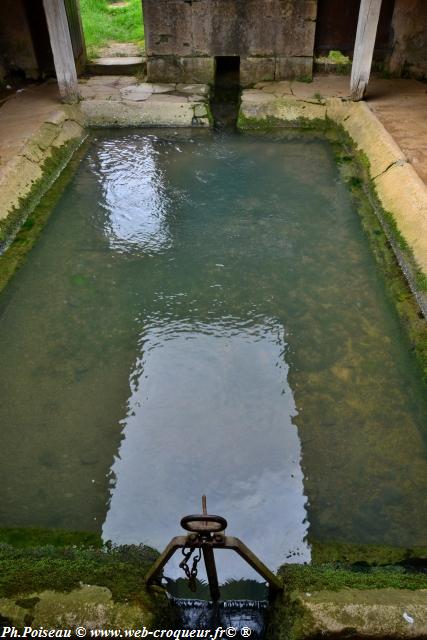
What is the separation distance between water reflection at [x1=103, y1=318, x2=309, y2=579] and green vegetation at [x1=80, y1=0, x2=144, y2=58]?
8.72 metres

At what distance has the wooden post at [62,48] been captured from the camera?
705cm

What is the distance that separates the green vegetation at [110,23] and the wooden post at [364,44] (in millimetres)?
5466

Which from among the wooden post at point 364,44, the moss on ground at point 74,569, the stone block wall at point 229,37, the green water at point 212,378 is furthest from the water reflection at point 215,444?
the stone block wall at point 229,37

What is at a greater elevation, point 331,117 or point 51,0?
point 51,0

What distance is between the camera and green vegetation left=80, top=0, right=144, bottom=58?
1111 centimetres

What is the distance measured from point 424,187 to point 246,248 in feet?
6.37

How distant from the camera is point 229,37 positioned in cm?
866

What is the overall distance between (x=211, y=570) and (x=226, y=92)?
8926 mm

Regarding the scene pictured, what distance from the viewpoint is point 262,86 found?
892 cm

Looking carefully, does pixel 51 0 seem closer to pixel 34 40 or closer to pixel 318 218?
pixel 34 40

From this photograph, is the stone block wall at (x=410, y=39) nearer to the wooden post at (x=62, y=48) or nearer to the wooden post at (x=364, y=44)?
the wooden post at (x=364, y=44)

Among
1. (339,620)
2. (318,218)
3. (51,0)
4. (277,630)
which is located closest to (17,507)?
(277,630)

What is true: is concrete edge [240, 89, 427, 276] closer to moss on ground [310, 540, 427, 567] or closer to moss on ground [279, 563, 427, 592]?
moss on ground [310, 540, 427, 567]

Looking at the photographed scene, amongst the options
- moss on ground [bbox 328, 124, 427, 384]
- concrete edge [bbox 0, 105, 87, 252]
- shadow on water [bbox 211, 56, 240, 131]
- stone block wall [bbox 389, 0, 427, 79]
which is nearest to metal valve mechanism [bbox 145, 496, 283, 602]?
moss on ground [bbox 328, 124, 427, 384]
